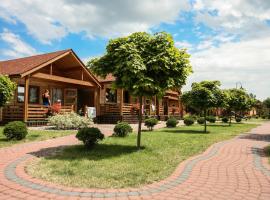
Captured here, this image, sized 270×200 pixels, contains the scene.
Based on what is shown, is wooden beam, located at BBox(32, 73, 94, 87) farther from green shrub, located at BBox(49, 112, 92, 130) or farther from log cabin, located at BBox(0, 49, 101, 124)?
green shrub, located at BBox(49, 112, 92, 130)

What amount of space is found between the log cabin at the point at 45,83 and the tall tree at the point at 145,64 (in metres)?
9.41

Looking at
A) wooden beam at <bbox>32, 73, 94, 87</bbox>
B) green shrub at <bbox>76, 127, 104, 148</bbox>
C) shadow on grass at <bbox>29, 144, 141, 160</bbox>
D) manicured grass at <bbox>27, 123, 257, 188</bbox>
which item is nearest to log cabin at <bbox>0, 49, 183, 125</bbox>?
wooden beam at <bbox>32, 73, 94, 87</bbox>

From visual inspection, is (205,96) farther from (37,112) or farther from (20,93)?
(20,93)

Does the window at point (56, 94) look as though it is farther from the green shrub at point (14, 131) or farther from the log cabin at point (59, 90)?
the green shrub at point (14, 131)

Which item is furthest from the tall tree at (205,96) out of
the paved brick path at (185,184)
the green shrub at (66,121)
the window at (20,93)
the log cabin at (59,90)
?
the window at (20,93)

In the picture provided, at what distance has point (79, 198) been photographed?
481 centimetres

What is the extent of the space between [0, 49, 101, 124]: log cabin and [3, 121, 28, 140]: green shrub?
6.07m

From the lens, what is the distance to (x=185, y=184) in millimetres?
5723

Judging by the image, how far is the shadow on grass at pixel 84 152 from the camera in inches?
326

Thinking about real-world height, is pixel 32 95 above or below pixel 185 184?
above

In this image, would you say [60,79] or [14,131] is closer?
[14,131]

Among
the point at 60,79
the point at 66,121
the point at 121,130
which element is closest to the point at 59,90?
the point at 60,79

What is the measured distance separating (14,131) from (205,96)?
1159cm

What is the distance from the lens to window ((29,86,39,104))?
21.1 metres
